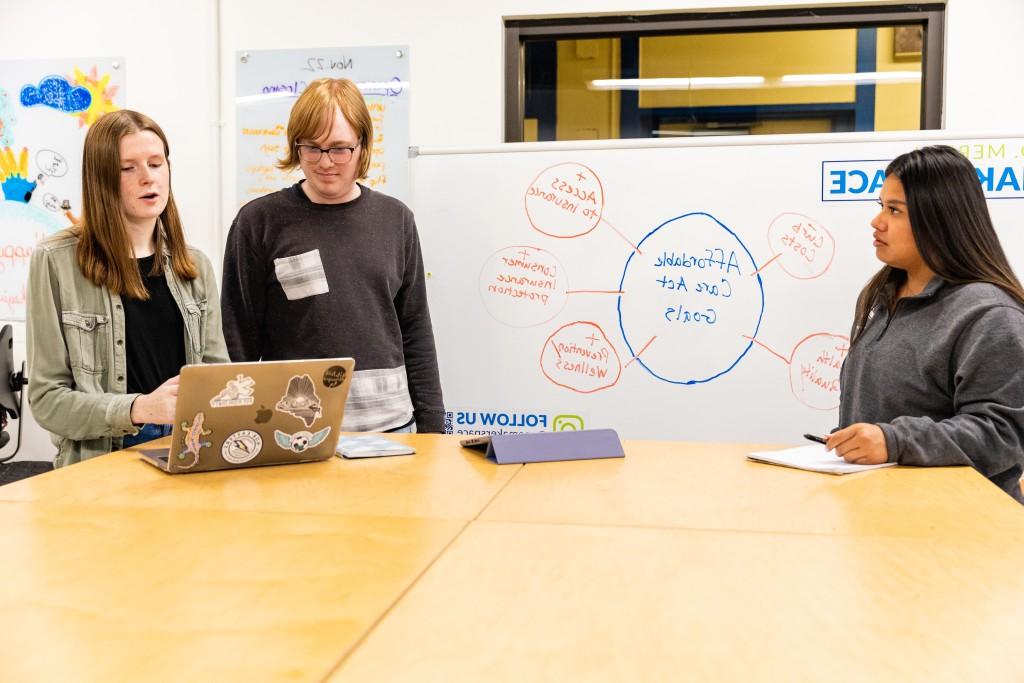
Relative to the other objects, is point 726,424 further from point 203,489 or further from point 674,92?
point 203,489

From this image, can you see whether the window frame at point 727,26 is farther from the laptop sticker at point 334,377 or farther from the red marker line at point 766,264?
the laptop sticker at point 334,377

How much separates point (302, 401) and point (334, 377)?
0.23 ft

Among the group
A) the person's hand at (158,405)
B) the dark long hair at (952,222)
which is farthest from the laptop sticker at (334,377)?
the dark long hair at (952,222)

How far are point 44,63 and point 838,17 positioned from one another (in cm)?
297

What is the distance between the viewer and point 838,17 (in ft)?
10.4

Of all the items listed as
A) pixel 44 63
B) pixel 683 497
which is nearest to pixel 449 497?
pixel 683 497

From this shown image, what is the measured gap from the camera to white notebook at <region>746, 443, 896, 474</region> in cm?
156

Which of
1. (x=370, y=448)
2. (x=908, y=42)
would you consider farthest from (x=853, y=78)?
(x=370, y=448)

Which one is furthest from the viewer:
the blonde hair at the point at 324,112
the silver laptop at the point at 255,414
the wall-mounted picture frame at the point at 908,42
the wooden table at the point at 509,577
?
the wall-mounted picture frame at the point at 908,42

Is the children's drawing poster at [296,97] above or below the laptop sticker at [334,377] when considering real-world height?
above

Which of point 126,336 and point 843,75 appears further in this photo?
point 843,75

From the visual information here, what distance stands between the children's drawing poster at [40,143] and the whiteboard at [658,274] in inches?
54.5

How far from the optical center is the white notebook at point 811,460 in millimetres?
1560

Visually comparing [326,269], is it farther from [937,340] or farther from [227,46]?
[227,46]
